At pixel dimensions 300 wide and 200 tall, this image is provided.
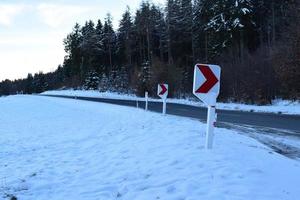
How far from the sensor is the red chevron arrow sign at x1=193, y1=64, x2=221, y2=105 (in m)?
9.31

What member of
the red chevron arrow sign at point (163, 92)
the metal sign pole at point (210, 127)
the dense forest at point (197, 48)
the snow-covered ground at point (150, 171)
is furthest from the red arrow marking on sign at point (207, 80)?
the dense forest at point (197, 48)

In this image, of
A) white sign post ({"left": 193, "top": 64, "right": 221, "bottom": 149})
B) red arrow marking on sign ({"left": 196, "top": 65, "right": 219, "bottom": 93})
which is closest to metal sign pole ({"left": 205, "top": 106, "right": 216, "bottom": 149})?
white sign post ({"left": 193, "top": 64, "right": 221, "bottom": 149})

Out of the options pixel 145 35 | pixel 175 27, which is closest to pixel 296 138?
pixel 175 27

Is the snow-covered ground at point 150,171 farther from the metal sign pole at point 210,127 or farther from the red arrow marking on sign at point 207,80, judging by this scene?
the red arrow marking on sign at point 207,80

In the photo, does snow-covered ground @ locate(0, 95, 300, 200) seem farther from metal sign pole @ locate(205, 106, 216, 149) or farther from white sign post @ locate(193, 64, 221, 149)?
white sign post @ locate(193, 64, 221, 149)

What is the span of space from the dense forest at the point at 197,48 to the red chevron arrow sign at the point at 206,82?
21.6 m

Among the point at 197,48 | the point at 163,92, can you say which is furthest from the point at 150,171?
the point at 197,48

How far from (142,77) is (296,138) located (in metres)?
44.8

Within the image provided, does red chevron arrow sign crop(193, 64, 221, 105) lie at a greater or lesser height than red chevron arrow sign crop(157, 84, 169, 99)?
greater

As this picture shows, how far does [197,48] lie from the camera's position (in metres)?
71.9

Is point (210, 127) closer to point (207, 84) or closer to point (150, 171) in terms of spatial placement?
point (207, 84)

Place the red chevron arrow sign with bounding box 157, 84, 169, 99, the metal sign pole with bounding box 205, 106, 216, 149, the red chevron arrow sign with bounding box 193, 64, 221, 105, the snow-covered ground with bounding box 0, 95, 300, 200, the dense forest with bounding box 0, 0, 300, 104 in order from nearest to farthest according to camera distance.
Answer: the snow-covered ground with bounding box 0, 95, 300, 200
the red chevron arrow sign with bounding box 193, 64, 221, 105
the metal sign pole with bounding box 205, 106, 216, 149
the red chevron arrow sign with bounding box 157, 84, 169, 99
the dense forest with bounding box 0, 0, 300, 104

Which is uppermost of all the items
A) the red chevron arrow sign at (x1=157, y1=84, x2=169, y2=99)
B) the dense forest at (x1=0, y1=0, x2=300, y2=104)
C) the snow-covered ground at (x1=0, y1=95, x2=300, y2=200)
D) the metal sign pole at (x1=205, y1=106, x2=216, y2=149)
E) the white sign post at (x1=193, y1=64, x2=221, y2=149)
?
the dense forest at (x1=0, y1=0, x2=300, y2=104)

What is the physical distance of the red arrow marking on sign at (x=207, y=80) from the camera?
9381 millimetres
